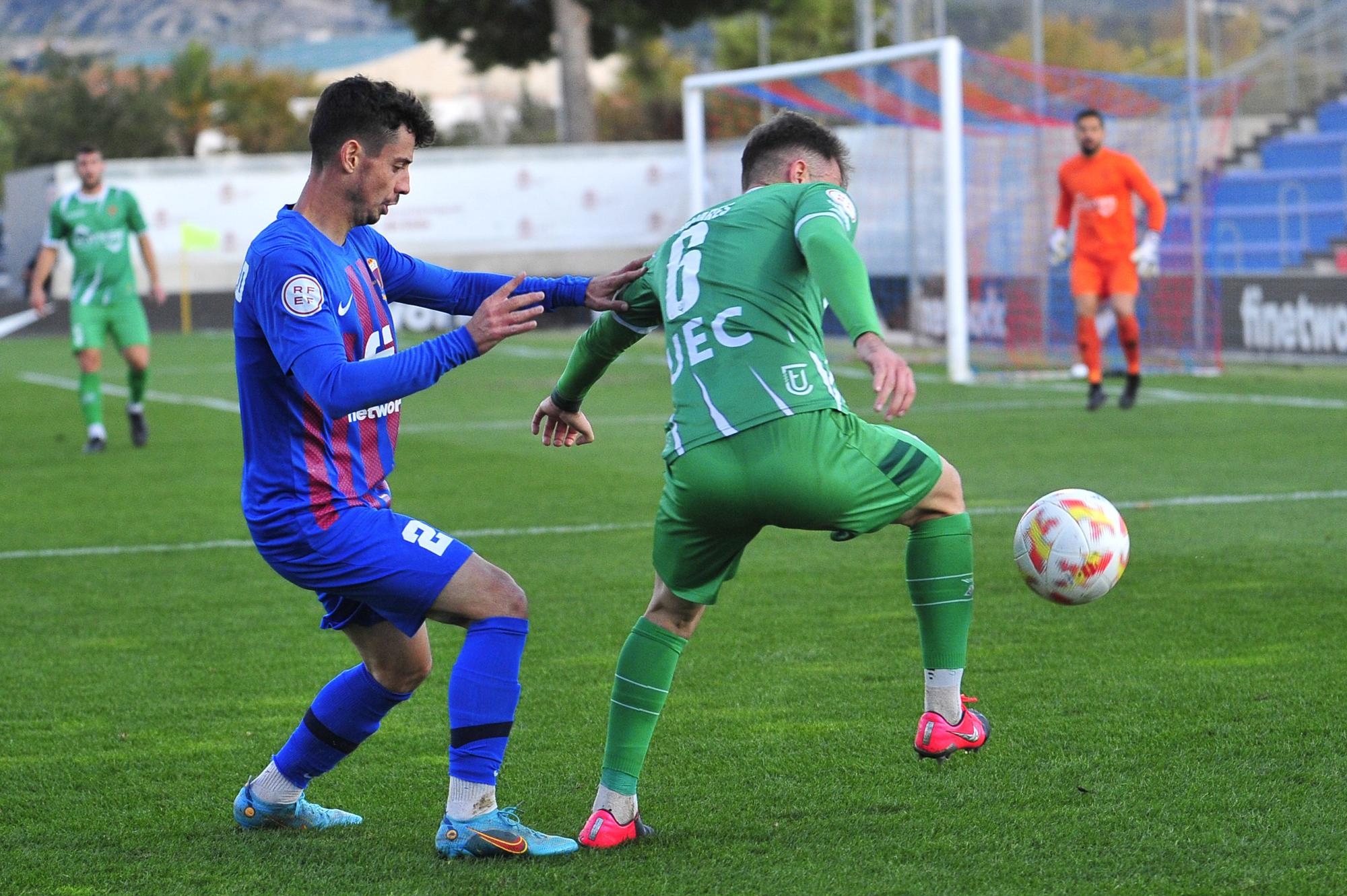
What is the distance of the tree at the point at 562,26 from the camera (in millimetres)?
36656

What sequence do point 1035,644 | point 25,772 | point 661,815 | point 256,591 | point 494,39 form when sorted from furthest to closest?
point 494,39 < point 256,591 < point 1035,644 < point 25,772 < point 661,815

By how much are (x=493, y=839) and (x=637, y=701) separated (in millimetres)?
456

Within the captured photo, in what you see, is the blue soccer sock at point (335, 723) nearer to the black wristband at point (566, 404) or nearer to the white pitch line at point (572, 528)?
the black wristband at point (566, 404)

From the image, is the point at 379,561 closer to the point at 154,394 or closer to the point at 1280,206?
the point at 154,394

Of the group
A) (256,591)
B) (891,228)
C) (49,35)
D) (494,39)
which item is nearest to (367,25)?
(49,35)

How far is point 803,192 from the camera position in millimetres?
3850

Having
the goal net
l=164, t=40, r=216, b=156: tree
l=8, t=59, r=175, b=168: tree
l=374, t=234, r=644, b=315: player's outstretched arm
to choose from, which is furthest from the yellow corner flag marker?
l=374, t=234, r=644, b=315: player's outstretched arm

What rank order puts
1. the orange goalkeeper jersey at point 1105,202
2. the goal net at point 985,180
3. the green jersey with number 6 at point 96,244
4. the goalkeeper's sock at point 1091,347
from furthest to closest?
the goal net at point 985,180 < the orange goalkeeper jersey at point 1105,202 < the goalkeeper's sock at point 1091,347 < the green jersey with number 6 at point 96,244

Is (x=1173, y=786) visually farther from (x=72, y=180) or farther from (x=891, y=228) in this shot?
(x=72, y=180)

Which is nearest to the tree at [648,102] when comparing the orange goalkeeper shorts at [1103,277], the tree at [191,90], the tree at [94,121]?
the tree at [191,90]

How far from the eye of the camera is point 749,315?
12.6 ft

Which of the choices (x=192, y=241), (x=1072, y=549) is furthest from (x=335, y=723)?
(x=192, y=241)

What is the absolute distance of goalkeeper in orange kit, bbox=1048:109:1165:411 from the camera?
13648 millimetres

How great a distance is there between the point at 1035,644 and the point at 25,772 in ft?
10.4
